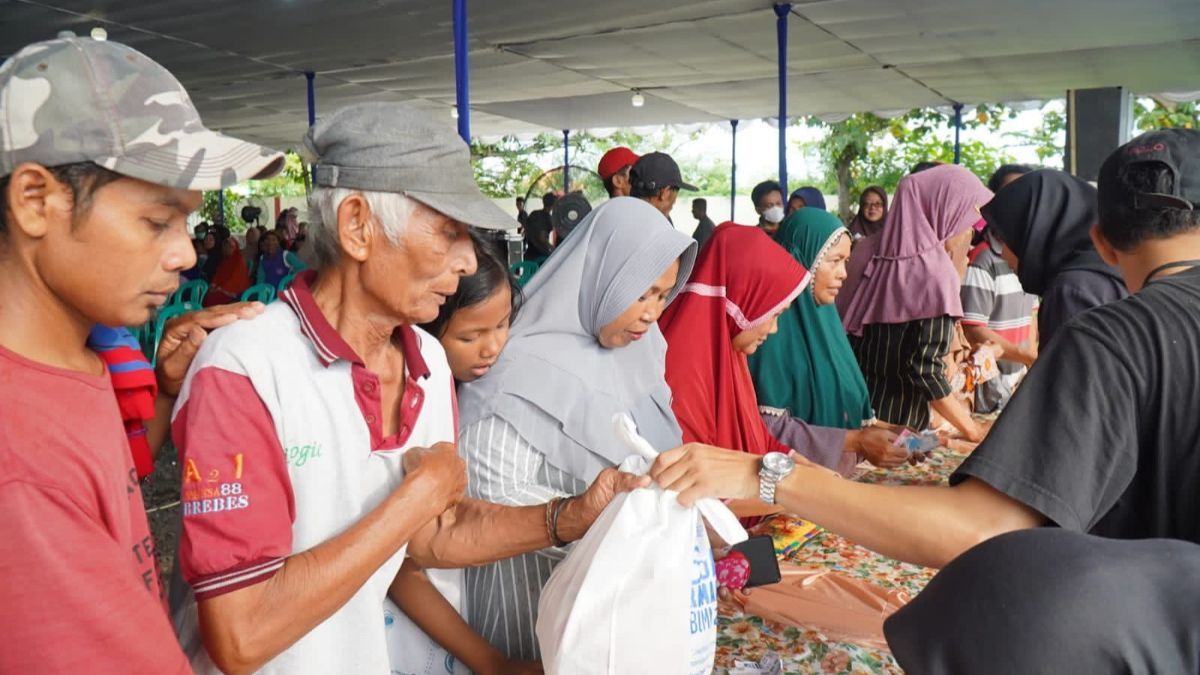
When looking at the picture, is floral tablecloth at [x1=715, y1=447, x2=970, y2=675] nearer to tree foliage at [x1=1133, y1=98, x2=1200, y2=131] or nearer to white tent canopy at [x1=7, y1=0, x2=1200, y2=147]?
white tent canopy at [x1=7, y1=0, x2=1200, y2=147]

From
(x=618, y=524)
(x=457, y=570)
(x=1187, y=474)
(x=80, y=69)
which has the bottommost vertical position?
(x=457, y=570)

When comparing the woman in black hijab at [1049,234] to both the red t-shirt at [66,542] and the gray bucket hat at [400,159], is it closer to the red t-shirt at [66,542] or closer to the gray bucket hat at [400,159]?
the gray bucket hat at [400,159]

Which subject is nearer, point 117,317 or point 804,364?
point 117,317

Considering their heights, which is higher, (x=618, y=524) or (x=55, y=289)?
(x=55, y=289)

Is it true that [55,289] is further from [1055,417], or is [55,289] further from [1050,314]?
[1050,314]

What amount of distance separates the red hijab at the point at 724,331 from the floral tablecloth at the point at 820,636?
40 centimetres

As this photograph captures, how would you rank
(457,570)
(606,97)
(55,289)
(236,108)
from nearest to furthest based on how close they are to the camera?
(55,289), (457,570), (606,97), (236,108)

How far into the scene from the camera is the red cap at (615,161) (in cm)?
505

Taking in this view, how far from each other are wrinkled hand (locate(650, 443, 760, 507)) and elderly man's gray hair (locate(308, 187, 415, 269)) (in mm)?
568

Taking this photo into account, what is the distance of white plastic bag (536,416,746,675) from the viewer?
1329mm

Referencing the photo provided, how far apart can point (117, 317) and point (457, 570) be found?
0.90 metres

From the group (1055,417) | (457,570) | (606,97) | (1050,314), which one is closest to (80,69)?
(457,570)

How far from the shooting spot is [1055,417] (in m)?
1.21

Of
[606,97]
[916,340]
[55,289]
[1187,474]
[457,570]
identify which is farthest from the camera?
[606,97]
